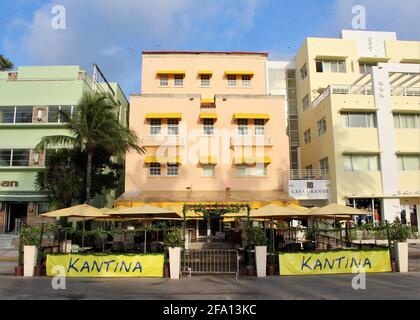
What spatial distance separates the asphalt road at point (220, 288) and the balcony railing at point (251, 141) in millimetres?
17831

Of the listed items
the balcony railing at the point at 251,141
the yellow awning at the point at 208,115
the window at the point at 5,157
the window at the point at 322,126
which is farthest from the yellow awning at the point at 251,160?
the window at the point at 5,157

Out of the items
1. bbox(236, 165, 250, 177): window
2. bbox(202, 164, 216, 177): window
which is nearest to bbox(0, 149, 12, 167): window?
bbox(202, 164, 216, 177): window

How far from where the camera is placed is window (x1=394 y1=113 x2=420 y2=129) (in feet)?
109

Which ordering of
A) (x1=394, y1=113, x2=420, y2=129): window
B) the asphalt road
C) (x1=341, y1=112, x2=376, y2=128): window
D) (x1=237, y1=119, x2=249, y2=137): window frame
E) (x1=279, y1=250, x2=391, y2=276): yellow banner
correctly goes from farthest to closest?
(x1=394, y1=113, x2=420, y2=129): window → (x1=341, y1=112, x2=376, y2=128): window → (x1=237, y1=119, x2=249, y2=137): window frame → (x1=279, y1=250, x2=391, y2=276): yellow banner → the asphalt road

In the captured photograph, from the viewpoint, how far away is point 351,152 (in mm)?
32000

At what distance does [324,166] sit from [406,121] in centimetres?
798

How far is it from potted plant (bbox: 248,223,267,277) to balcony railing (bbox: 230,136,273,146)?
1630cm

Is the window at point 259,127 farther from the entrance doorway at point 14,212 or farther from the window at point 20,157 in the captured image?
the entrance doorway at point 14,212

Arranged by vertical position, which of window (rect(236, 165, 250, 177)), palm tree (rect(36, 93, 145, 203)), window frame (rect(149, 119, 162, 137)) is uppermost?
window frame (rect(149, 119, 162, 137))

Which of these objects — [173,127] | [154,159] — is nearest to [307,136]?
[173,127]

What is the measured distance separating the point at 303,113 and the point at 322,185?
35.7ft

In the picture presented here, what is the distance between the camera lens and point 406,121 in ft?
110

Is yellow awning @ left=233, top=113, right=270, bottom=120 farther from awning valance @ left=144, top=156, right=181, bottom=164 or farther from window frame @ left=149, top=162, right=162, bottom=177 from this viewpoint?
window frame @ left=149, top=162, right=162, bottom=177
